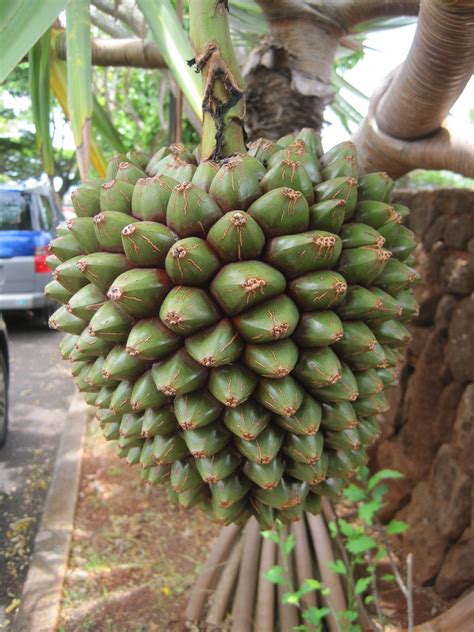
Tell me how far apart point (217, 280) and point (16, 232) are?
23.0 feet

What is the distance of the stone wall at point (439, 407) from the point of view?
249 cm

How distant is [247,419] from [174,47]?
1.01 m

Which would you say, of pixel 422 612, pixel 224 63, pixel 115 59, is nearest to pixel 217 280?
pixel 224 63

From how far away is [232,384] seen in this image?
3.67 feet

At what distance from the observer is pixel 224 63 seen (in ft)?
4.08

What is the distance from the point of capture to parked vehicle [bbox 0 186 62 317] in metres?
7.20

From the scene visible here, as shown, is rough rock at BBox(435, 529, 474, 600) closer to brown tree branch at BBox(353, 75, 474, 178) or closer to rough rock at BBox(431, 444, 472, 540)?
rough rock at BBox(431, 444, 472, 540)

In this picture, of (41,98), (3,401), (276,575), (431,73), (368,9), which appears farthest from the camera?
(3,401)

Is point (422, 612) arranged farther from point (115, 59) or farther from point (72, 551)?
point (115, 59)

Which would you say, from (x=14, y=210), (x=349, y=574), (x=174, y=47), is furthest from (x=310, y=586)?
(x=14, y=210)

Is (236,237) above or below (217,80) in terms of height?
below

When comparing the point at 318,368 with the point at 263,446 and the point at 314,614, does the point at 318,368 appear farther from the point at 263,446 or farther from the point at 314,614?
the point at 314,614

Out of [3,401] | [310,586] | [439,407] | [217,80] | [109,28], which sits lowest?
[3,401]

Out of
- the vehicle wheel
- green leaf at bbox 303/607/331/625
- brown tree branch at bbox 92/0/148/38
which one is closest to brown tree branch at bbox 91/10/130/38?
brown tree branch at bbox 92/0/148/38
